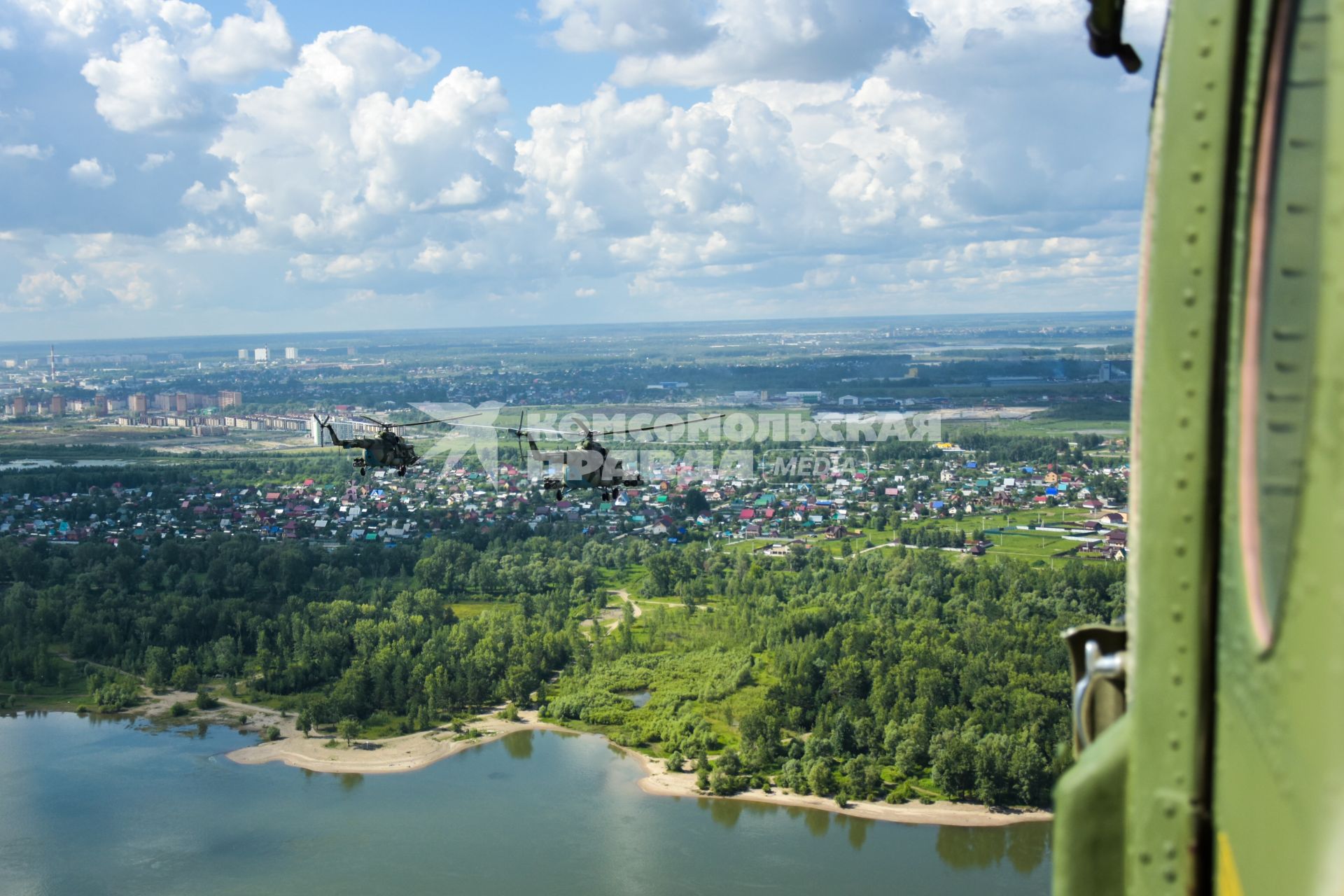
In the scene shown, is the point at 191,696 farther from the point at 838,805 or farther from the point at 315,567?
the point at 838,805

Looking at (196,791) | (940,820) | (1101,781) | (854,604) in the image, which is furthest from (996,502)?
(1101,781)

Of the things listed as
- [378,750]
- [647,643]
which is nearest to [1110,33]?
[378,750]

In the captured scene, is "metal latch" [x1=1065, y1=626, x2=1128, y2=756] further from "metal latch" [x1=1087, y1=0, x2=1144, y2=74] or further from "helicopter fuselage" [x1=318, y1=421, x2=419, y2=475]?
"helicopter fuselage" [x1=318, y1=421, x2=419, y2=475]

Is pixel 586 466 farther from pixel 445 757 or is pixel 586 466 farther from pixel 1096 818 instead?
pixel 1096 818

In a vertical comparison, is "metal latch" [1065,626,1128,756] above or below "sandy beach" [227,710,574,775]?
above

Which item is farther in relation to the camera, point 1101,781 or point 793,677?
point 793,677

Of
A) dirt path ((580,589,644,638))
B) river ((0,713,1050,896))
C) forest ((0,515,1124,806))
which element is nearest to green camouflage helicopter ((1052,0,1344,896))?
river ((0,713,1050,896))
